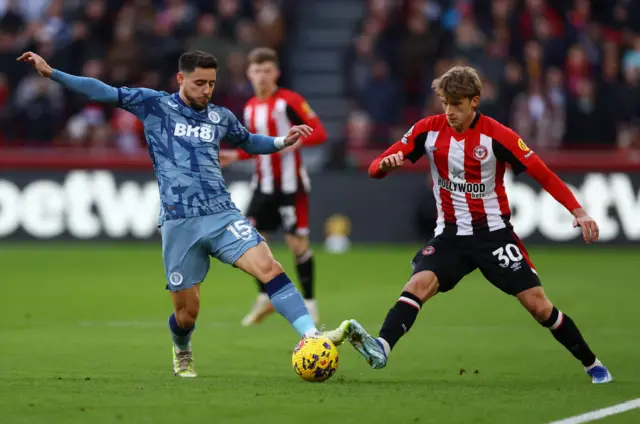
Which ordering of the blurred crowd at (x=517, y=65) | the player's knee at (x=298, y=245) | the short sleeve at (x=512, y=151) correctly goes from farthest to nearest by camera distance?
the blurred crowd at (x=517, y=65) < the player's knee at (x=298, y=245) < the short sleeve at (x=512, y=151)

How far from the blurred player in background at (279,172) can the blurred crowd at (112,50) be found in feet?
29.4

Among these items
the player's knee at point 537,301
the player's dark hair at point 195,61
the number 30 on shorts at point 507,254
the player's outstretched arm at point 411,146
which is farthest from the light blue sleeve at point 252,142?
the player's knee at point 537,301

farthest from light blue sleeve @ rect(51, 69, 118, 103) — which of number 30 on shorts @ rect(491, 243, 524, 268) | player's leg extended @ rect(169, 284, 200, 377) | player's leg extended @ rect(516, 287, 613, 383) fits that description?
player's leg extended @ rect(516, 287, 613, 383)

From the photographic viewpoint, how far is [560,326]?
26.7 feet

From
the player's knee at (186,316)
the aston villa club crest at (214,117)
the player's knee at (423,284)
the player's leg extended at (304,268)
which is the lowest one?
the player's leg extended at (304,268)

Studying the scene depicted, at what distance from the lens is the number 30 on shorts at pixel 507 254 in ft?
26.5

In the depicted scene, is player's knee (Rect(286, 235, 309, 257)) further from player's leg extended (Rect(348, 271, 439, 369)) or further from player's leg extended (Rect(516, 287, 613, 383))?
player's leg extended (Rect(516, 287, 613, 383))

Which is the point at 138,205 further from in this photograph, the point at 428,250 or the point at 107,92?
the point at 428,250

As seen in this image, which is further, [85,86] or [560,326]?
[560,326]

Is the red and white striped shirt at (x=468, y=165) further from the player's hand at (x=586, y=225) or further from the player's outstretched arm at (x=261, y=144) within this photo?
the player's outstretched arm at (x=261, y=144)

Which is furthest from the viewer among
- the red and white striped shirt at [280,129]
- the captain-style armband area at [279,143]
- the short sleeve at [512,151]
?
the red and white striped shirt at [280,129]

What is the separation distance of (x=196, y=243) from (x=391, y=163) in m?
1.33

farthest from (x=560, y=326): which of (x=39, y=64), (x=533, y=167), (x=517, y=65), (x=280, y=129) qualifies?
(x=517, y=65)

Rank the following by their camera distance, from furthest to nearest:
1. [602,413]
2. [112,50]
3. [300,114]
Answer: [112,50]
[300,114]
[602,413]
